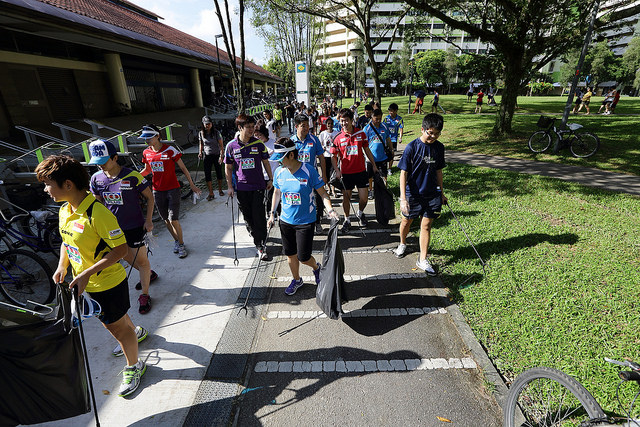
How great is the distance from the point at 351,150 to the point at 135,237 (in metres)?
3.86

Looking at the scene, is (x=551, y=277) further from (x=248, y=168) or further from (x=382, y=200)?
(x=248, y=168)

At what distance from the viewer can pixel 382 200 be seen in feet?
19.2

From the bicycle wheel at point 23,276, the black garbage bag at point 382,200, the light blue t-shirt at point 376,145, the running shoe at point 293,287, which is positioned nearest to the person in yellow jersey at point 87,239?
the bicycle wheel at point 23,276

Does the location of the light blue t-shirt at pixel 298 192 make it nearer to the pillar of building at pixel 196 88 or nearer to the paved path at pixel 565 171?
the paved path at pixel 565 171

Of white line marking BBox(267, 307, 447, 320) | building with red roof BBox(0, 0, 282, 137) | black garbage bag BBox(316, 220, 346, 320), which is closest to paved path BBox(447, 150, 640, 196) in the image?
white line marking BBox(267, 307, 447, 320)

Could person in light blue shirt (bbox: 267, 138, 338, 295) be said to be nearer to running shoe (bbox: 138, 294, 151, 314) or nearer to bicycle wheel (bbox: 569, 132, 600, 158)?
running shoe (bbox: 138, 294, 151, 314)

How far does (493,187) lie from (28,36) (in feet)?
49.1

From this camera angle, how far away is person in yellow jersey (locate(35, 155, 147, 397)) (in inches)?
91.7

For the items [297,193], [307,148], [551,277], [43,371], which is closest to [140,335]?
[43,371]

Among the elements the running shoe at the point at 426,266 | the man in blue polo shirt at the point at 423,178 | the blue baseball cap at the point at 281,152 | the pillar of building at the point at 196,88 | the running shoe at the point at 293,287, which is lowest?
the running shoe at the point at 293,287

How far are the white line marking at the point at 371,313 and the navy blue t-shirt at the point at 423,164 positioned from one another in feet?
5.36

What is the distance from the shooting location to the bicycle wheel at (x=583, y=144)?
32.3 ft

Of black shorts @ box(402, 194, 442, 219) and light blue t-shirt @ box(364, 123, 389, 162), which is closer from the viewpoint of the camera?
black shorts @ box(402, 194, 442, 219)

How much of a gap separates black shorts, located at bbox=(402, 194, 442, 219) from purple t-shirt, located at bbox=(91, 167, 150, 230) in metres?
3.67
